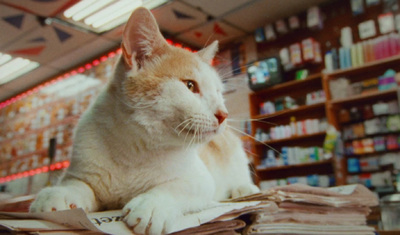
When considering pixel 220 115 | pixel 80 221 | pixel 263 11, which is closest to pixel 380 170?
pixel 263 11

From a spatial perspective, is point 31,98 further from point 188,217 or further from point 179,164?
point 188,217

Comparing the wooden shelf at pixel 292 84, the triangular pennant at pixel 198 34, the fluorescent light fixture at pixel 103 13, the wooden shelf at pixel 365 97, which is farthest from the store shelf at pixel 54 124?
the wooden shelf at pixel 365 97

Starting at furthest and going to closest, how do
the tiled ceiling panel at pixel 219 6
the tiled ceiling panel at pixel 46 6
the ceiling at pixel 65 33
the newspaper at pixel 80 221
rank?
1. the tiled ceiling panel at pixel 46 6
2. the tiled ceiling panel at pixel 219 6
3. the ceiling at pixel 65 33
4. the newspaper at pixel 80 221

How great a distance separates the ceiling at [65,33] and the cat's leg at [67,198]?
366mm

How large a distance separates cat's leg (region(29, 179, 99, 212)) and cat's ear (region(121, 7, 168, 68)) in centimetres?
30

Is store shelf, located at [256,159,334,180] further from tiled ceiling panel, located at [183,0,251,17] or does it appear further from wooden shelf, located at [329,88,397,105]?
tiled ceiling panel, located at [183,0,251,17]

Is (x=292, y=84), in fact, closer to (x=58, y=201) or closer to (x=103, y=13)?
(x=103, y=13)

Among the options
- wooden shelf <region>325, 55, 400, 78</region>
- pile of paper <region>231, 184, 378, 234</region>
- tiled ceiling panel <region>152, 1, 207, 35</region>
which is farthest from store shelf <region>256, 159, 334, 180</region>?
pile of paper <region>231, 184, 378, 234</region>

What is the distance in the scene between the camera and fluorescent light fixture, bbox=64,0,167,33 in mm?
979

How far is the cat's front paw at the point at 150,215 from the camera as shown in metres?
0.50

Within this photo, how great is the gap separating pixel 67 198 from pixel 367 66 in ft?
10.8

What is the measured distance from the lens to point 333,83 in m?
3.33

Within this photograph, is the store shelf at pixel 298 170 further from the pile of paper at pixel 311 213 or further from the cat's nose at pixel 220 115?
the cat's nose at pixel 220 115

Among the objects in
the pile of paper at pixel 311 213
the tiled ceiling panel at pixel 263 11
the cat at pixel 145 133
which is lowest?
the pile of paper at pixel 311 213
